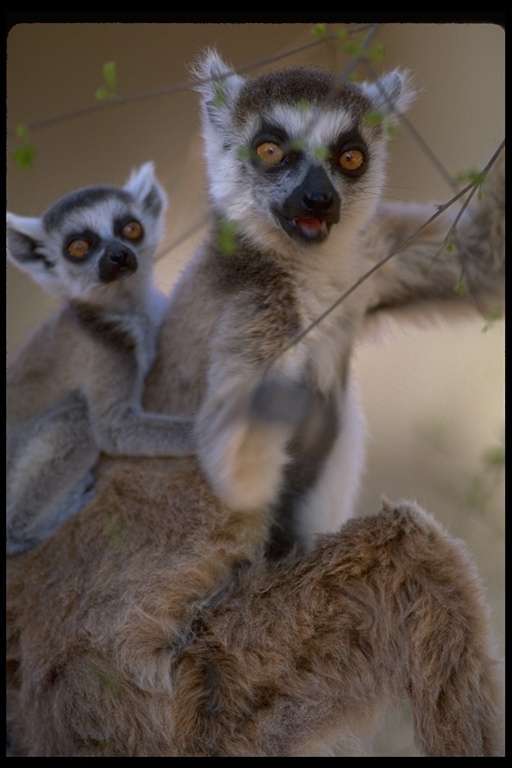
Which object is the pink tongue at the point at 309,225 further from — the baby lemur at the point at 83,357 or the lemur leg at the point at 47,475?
the lemur leg at the point at 47,475

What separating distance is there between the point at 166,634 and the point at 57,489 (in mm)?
707

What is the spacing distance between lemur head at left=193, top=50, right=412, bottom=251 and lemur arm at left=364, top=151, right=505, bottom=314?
0.28 m

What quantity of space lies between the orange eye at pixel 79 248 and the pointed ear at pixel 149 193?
0.31 m

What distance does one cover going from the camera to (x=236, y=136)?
289 centimetres

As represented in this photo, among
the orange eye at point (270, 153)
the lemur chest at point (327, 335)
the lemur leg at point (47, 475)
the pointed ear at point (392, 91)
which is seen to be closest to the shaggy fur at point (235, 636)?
the lemur leg at point (47, 475)

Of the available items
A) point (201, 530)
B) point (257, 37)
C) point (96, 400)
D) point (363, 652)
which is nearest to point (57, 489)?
point (96, 400)

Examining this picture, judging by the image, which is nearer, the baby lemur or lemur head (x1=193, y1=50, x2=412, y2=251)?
lemur head (x1=193, y1=50, x2=412, y2=251)

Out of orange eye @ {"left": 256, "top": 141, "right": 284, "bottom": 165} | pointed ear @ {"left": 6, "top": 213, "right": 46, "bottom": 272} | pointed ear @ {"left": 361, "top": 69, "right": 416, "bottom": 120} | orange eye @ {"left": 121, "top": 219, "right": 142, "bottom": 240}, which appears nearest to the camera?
orange eye @ {"left": 256, "top": 141, "right": 284, "bottom": 165}

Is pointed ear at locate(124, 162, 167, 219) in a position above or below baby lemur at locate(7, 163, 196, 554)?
above

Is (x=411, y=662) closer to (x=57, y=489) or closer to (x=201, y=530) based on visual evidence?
(x=201, y=530)

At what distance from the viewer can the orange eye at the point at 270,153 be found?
2.74m

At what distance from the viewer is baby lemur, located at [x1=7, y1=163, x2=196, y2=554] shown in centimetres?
314

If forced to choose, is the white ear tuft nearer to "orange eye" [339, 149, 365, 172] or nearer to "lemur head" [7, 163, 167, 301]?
"orange eye" [339, 149, 365, 172]

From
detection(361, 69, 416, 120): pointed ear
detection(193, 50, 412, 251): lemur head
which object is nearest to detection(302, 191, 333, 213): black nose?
detection(193, 50, 412, 251): lemur head
